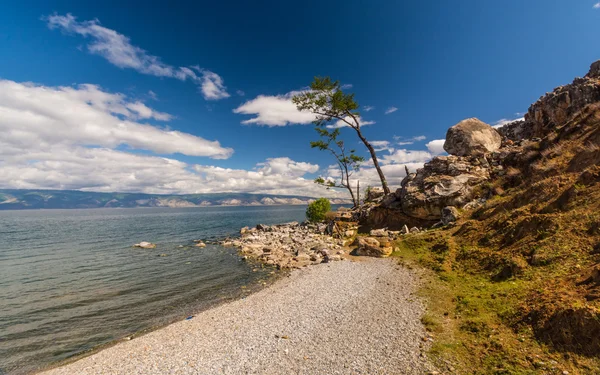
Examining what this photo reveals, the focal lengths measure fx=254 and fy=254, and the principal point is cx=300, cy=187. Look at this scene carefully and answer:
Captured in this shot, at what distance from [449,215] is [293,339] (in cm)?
2533

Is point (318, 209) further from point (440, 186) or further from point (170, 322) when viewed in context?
point (170, 322)

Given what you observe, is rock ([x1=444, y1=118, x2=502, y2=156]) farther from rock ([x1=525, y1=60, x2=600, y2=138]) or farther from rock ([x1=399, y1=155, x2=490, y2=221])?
rock ([x1=525, y1=60, x2=600, y2=138])

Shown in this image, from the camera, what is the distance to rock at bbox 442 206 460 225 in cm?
2917

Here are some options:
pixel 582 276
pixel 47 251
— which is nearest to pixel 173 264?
pixel 47 251

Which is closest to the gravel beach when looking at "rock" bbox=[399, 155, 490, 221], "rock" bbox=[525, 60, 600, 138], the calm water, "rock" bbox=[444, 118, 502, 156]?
the calm water

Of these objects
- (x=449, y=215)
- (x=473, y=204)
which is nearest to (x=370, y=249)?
(x=449, y=215)

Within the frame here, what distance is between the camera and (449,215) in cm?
2964

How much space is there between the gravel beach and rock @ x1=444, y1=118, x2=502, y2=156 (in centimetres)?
3203

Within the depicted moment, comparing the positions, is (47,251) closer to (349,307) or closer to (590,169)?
(349,307)

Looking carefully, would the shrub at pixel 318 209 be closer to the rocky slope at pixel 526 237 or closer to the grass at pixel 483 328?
the rocky slope at pixel 526 237

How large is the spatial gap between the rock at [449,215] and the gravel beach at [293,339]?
14879mm

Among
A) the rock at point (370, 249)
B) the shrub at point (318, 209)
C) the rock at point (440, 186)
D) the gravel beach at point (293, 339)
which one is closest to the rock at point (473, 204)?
the rock at point (440, 186)

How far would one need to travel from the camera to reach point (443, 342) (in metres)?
10.4

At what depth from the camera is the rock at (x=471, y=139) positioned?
40.1 metres
